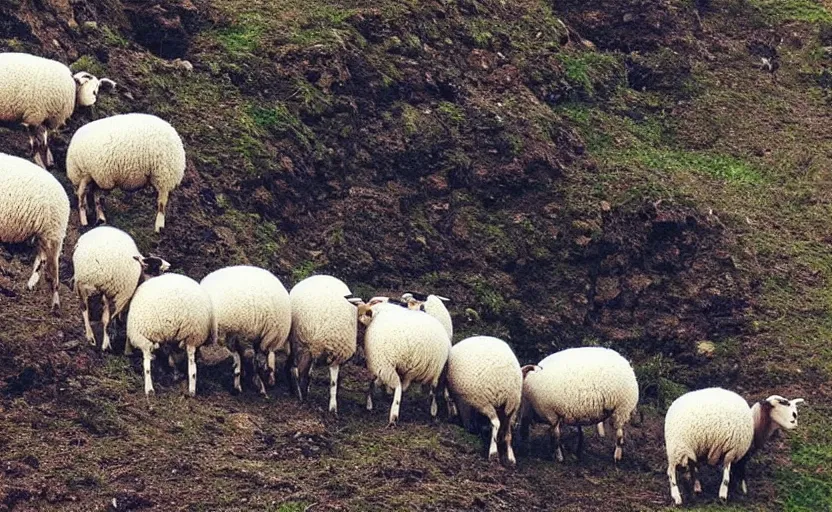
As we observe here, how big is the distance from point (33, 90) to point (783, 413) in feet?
30.5

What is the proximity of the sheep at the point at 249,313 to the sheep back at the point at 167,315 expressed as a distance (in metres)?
0.27

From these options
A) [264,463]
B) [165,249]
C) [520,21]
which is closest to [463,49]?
[520,21]

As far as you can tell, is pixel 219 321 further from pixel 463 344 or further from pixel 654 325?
pixel 654 325

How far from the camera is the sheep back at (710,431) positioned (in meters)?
14.2

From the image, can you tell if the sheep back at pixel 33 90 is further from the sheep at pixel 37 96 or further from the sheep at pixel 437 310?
the sheep at pixel 437 310

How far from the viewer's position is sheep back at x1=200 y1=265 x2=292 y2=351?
45.6ft

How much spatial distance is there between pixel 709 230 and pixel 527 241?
2648mm

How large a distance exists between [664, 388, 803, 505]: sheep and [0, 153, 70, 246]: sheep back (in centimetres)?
682

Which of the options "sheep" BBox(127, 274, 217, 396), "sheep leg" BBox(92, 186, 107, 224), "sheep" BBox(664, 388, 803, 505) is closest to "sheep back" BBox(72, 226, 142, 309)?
"sheep" BBox(127, 274, 217, 396)

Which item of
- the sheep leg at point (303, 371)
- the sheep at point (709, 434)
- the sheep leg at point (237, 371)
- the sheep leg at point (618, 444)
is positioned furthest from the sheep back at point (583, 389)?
the sheep leg at point (237, 371)

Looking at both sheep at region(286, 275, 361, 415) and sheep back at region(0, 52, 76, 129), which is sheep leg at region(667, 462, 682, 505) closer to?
sheep at region(286, 275, 361, 415)

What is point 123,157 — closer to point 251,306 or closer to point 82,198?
point 82,198

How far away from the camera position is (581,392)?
1485 centimetres

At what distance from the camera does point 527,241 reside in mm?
18891
